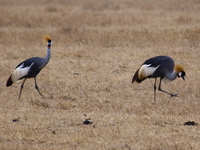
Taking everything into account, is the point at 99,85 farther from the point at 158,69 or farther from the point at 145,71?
the point at 158,69

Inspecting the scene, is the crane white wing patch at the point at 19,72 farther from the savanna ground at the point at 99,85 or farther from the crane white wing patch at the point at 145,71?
the crane white wing patch at the point at 145,71

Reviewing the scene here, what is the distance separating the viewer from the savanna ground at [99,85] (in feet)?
17.6

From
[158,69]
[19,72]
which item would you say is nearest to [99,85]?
[158,69]

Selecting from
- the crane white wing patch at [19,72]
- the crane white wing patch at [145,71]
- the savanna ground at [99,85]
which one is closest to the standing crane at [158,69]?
the crane white wing patch at [145,71]

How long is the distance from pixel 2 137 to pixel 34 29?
7754mm

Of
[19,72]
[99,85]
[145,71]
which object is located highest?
[145,71]

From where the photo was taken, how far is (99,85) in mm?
8117

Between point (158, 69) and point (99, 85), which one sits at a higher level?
point (158, 69)

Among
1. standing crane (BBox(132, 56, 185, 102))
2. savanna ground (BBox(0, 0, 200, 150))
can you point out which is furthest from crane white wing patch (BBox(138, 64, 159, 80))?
savanna ground (BBox(0, 0, 200, 150))

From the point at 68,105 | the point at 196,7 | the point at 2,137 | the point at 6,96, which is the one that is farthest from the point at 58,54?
the point at 196,7

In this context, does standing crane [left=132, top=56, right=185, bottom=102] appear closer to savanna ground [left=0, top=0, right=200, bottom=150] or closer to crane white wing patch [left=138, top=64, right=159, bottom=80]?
crane white wing patch [left=138, top=64, right=159, bottom=80]

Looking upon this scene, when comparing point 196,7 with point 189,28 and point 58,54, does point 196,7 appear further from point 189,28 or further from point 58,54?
point 58,54

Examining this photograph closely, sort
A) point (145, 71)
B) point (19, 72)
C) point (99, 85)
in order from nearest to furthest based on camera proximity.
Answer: point (145, 71) → point (19, 72) → point (99, 85)

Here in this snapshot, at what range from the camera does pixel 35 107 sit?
6.82 metres
